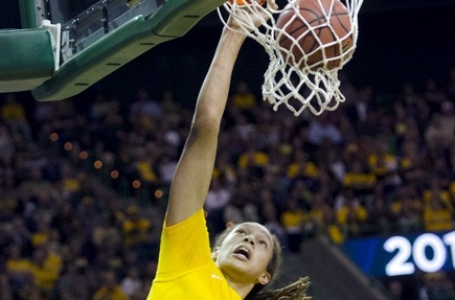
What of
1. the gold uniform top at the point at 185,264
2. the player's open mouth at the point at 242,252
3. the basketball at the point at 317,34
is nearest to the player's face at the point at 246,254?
the player's open mouth at the point at 242,252

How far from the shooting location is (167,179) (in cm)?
1290

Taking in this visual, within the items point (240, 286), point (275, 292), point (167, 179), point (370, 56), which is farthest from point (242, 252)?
point (370, 56)

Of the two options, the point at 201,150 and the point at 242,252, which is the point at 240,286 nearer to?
the point at 242,252

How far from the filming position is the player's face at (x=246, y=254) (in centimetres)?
410

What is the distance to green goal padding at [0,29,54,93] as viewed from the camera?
175 inches

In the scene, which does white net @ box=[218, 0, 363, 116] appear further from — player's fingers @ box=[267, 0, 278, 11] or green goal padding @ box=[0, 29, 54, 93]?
green goal padding @ box=[0, 29, 54, 93]

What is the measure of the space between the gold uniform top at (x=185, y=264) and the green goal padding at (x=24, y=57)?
3.21ft

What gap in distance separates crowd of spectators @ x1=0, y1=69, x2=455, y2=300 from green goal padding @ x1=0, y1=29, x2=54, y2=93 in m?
6.23

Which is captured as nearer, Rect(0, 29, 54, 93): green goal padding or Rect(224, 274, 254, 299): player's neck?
Rect(224, 274, 254, 299): player's neck

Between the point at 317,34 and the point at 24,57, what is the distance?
1129 mm

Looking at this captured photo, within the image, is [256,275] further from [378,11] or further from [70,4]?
[378,11]

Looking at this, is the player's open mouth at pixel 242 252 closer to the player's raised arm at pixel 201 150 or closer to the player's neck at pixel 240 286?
the player's neck at pixel 240 286

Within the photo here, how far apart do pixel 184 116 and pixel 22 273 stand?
4.32 meters

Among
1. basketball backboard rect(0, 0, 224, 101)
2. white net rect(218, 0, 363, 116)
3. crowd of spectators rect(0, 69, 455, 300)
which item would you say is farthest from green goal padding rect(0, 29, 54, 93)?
crowd of spectators rect(0, 69, 455, 300)
